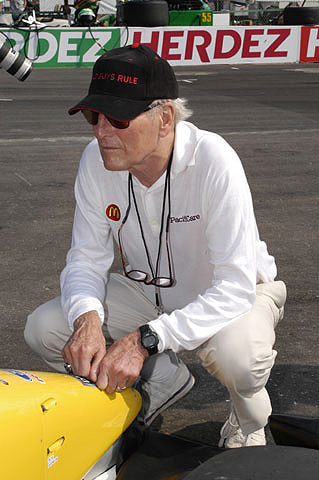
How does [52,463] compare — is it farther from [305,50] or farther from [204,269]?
[305,50]

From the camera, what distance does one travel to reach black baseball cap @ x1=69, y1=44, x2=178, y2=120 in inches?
95.7

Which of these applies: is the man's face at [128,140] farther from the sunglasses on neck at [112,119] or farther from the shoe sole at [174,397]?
the shoe sole at [174,397]

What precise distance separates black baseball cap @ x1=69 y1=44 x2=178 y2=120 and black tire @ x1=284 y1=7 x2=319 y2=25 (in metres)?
17.2

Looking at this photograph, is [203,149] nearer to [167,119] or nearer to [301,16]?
[167,119]

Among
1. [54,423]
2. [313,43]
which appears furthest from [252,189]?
[313,43]

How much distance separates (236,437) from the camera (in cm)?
273

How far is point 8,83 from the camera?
14.1 metres

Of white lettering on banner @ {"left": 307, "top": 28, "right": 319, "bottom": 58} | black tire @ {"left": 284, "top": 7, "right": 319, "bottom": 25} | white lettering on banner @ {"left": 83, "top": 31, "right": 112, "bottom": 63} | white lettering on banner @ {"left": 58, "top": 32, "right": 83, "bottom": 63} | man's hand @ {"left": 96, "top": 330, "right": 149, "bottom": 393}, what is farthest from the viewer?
black tire @ {"left": 284, "top": 7, "right": 319, "bottom": 25}

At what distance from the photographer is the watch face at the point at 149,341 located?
242cm

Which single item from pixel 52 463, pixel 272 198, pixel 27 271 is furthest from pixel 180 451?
pixel 272 198

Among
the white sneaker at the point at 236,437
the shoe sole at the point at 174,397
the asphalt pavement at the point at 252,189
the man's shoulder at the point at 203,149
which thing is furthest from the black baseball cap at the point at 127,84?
the asphalt pavement at the point at 252,189

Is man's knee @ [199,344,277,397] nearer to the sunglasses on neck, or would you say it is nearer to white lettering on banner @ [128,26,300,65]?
the sunglasses on neck

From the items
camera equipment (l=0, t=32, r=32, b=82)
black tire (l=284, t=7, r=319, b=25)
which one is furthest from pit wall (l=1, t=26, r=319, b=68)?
camera equipment (l=0, t=32, r=32, b=82)

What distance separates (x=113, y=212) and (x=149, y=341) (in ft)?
2.04
